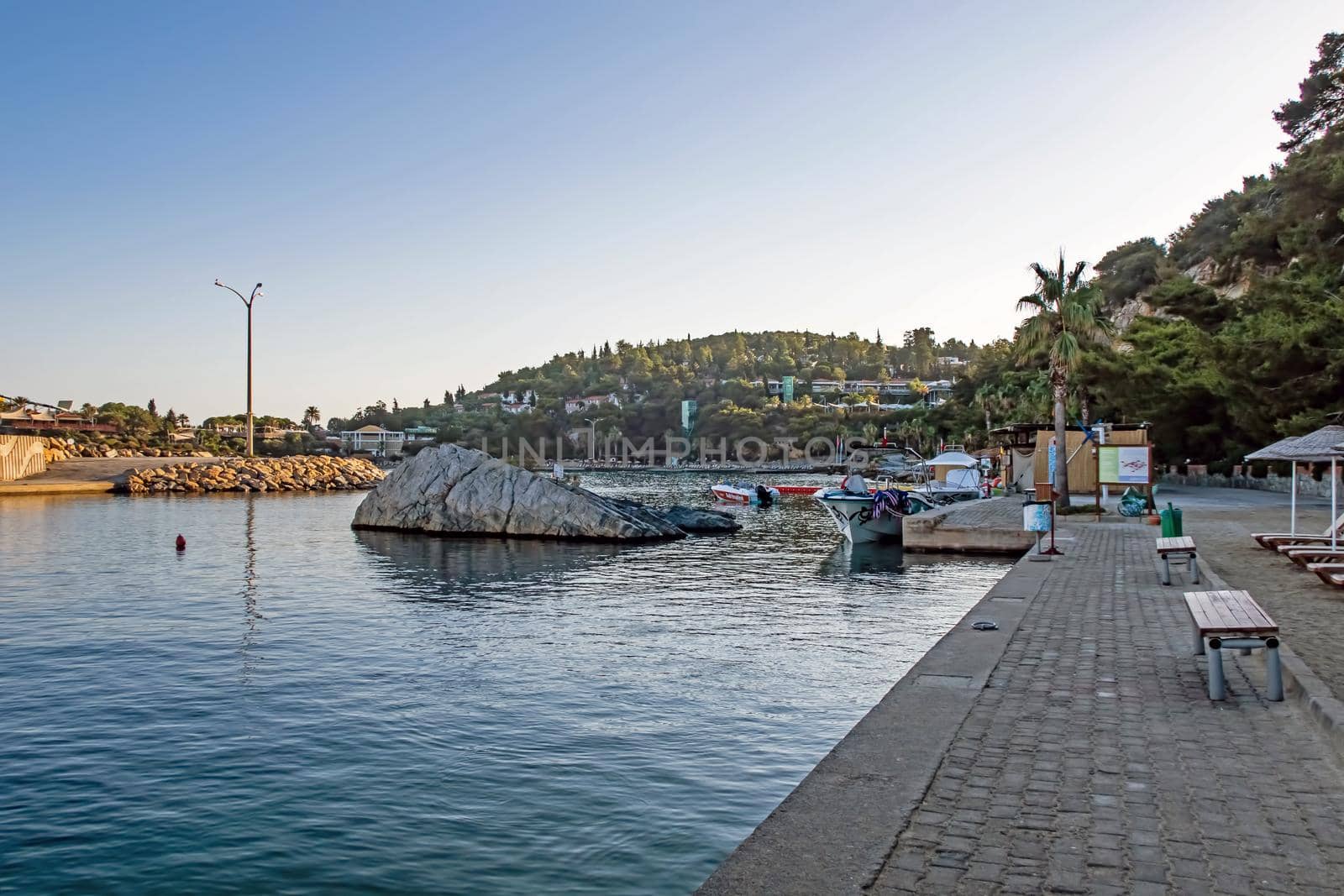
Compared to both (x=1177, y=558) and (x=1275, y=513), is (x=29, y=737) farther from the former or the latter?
(x=1275, y=513)

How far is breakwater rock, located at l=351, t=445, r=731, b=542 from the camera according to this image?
116ft

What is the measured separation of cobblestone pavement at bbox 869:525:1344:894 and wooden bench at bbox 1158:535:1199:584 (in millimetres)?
5880

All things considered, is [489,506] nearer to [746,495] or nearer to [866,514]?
[866,514]

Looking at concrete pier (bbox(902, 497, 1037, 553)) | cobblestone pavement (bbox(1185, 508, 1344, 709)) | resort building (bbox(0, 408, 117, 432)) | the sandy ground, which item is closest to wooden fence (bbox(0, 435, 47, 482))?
resort building (bbox(0, 408, 117, 432))

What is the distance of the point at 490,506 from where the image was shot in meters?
37.0

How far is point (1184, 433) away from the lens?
56344 millimetres

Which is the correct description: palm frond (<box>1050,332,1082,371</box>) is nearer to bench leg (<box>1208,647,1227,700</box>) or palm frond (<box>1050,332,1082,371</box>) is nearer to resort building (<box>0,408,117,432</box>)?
bench leg (<box>1208,647,1227,700</box>)

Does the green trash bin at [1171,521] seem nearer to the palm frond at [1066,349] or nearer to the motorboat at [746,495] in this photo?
the palm frond at [1066,349]

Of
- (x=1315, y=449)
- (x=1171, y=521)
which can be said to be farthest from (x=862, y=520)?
(x=1315, y=449)

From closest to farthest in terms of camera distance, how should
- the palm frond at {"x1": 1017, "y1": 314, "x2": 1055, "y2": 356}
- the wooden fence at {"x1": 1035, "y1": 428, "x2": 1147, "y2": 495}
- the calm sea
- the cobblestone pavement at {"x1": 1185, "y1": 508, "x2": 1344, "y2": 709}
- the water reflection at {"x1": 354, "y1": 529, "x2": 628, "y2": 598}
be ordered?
the calm sea
the cobblestone pavement at {"x1": 1185, "y1": 508, "x2": 1344, "y2": 709}
the water reflection at {"x1": 354, "y1": 529, "x2": 628, "y2": 598}
the palm frond at {"x1": 1017, "y1": 314, "x2": 1055, "y2": 356}
the wooden fence at {"x1": 1035, "y1": 428, "x2": 1147, "y2": 495}

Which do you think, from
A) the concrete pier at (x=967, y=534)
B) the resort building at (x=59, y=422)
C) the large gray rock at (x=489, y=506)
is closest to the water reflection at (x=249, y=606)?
the large gray rock at (x=489, y=506)

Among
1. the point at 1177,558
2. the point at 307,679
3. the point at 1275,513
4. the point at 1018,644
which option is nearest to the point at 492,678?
the point at 307,679

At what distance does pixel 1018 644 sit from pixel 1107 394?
5142cm

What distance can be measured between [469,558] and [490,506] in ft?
25.8
